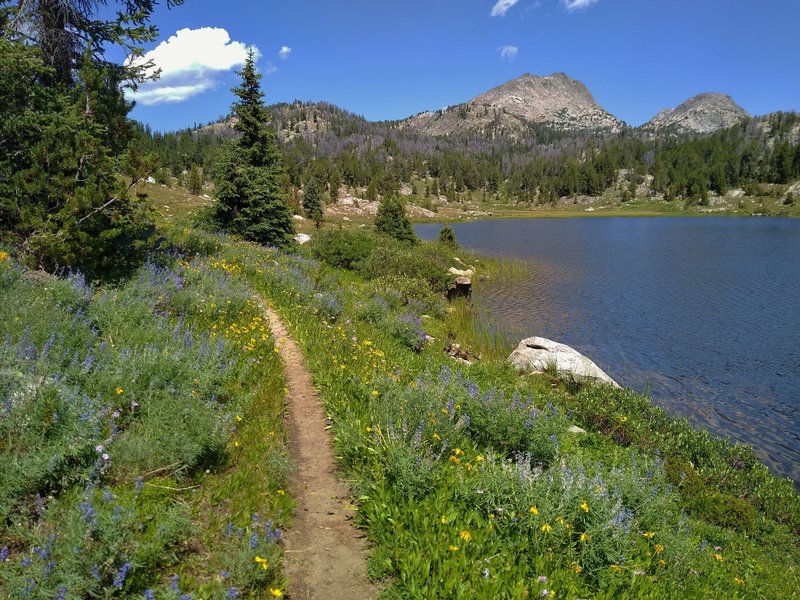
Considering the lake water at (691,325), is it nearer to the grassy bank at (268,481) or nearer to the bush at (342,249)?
the grassy bank at (268,481)

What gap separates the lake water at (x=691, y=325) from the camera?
15.2 metres

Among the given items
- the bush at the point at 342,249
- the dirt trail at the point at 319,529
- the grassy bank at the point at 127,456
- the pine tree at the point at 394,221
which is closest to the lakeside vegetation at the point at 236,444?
the grassy bank at the point at 127,456

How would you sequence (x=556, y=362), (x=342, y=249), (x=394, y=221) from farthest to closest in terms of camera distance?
(x=394, y=221) < (x=342, y=249) < (x=556, y=362)

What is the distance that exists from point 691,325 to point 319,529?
24.9 meters

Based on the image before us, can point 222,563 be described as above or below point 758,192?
below

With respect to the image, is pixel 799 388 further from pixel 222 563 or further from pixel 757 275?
pixel 757 275

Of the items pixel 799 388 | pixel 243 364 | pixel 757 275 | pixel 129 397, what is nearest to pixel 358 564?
pixel 129 397

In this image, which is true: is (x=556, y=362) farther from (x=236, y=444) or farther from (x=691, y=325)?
(x=691, y=325)

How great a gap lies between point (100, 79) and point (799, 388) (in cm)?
2343

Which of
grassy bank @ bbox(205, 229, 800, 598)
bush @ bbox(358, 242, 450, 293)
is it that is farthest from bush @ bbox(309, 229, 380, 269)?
grassy bank @ bbox(205, 229, 800, 598)

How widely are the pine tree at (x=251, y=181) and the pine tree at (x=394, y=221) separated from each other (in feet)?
51.7

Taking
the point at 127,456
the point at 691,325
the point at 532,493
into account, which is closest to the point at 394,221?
the point at 691,325

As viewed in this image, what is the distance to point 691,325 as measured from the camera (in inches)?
955

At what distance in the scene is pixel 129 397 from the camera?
19.4ft
